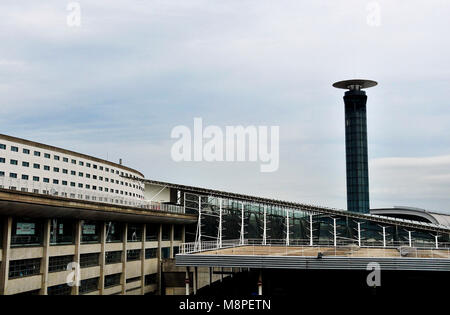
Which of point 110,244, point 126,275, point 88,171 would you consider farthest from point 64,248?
point 88,171

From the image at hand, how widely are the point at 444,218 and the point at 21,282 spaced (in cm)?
7889

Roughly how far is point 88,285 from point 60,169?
55956 mm

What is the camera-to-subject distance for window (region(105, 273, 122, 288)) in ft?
156

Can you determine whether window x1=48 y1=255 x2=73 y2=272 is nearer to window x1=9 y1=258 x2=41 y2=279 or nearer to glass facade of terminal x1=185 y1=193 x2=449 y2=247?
window x1=9 y1=258 x2=41 y2=279

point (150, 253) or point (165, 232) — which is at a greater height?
point (165, 232)

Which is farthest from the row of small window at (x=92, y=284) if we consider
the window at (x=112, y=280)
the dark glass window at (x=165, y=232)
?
the dark glass window at (x=165, y=232)

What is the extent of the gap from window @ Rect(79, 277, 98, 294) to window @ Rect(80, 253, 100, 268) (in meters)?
1.45

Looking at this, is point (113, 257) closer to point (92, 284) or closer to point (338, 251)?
point (92, 284)

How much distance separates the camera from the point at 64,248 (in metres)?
40.8

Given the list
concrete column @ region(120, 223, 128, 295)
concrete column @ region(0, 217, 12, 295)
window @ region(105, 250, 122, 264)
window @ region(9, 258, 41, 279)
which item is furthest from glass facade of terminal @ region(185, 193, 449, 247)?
concrete column @ region(0, 217, 12, 295)

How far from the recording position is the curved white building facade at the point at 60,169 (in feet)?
259

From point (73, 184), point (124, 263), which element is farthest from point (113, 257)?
point (73, 184)

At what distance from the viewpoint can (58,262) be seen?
40000 millimetres

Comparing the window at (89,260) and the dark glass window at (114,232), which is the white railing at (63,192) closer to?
the dark glass window at (114,232)
